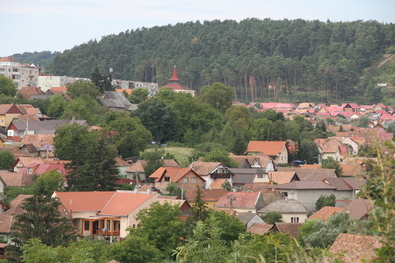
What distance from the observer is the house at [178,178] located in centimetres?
4825

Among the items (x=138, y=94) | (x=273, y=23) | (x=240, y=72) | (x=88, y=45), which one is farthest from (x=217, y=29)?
(x=138, y=94)

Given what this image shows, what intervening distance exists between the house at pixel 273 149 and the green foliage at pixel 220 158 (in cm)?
802

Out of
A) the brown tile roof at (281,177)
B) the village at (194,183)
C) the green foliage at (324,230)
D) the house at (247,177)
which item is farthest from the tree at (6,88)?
the green foliage at (324,230)

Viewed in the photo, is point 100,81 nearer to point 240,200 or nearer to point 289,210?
point 240,200

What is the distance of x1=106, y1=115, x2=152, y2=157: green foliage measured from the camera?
56.5 metres

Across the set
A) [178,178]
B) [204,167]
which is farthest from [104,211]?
[204,167]

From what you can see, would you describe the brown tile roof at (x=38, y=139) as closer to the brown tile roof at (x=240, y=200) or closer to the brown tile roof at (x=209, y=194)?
the brown tile roof at (x=209, y=194)

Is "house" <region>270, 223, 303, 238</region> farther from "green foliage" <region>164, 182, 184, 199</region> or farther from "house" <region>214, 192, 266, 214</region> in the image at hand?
"green foliage" <region>164, 182, 184, 199</region>

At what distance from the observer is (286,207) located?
41.6m

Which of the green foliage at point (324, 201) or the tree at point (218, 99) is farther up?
the tree at point (218, 99)

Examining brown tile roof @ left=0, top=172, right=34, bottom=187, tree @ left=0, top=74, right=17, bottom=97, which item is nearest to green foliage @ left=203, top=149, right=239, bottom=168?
→ brown tile roof @ left=0, top=172, right=34, bottom=187

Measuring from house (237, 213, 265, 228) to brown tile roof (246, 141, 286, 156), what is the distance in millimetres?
23378

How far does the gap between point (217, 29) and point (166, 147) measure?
409 feet

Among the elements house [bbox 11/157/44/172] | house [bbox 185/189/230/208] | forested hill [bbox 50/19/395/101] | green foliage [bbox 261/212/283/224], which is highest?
forested hill [bbox 50/19/395/101]
